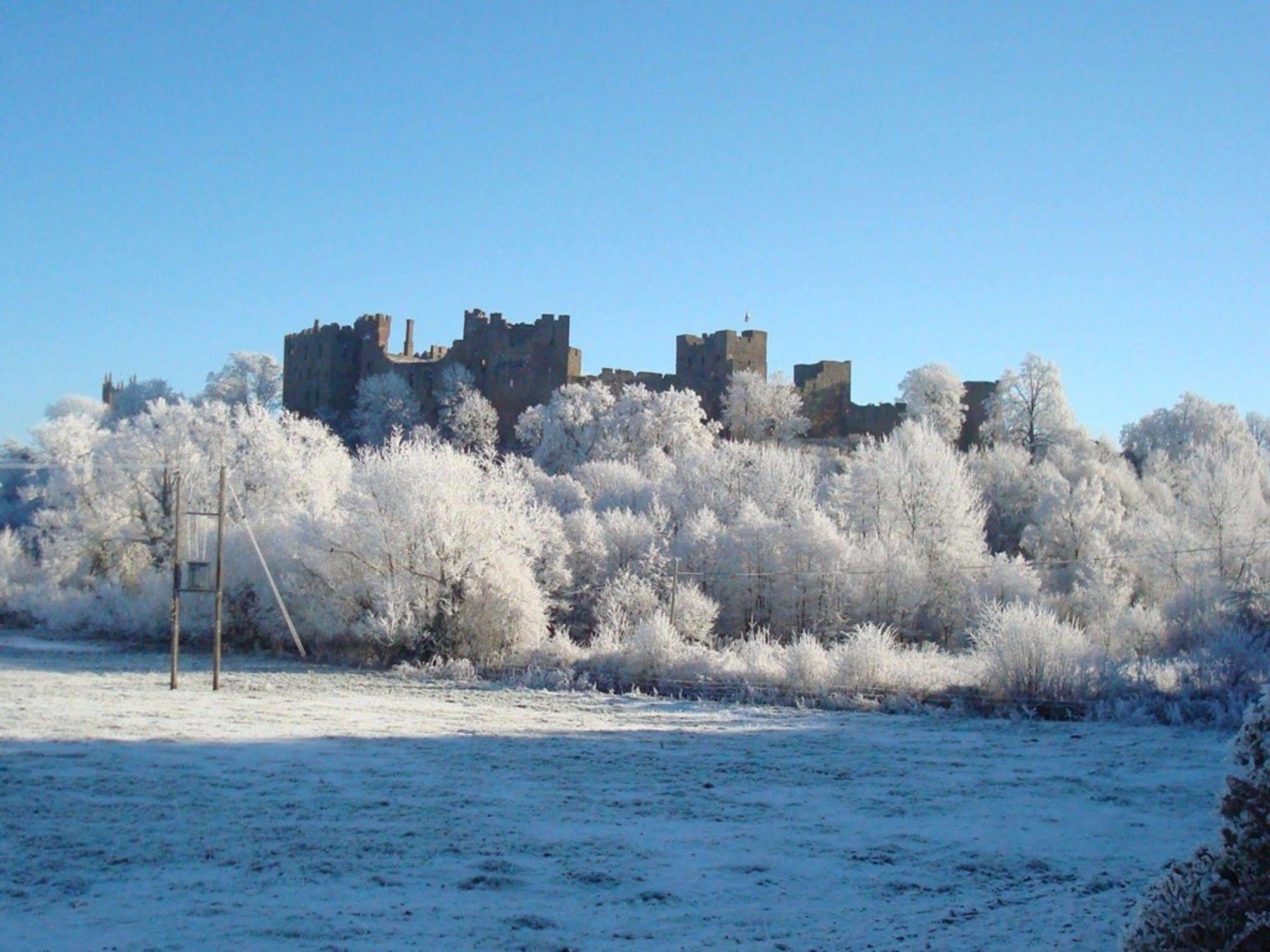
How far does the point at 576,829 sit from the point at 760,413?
63830 mm

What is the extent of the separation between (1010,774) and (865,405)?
64.0 m

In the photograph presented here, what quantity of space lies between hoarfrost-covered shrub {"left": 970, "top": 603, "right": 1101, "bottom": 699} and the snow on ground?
2217mm

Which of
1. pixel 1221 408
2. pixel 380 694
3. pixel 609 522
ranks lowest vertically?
pixel 380 694

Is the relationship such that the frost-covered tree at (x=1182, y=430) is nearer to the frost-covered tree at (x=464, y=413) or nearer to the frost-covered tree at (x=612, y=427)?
the frost-covered tree at (x=612, y=427)

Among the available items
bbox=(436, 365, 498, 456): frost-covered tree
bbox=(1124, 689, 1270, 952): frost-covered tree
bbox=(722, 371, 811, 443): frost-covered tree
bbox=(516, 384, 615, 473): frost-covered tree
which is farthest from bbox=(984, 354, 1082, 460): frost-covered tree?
bbox=(1124, 689, 1270, 952): frost-covered tree

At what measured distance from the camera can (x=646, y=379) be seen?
7744 centimetres

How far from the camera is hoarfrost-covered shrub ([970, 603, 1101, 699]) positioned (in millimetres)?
22203

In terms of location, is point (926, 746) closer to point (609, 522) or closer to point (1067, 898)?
point (1067, 898)

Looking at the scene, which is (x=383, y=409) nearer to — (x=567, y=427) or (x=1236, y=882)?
(x=567, y=427)

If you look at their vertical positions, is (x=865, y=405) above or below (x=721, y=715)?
above

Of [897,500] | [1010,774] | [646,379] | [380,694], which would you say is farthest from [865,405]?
[1010,774]

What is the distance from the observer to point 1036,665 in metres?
22.4

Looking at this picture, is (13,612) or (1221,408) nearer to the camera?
(13,612)

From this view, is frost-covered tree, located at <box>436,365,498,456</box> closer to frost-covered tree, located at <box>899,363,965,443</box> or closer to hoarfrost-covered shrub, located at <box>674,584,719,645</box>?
frost-covered tree, located at <box>899,363,965,443</box>
